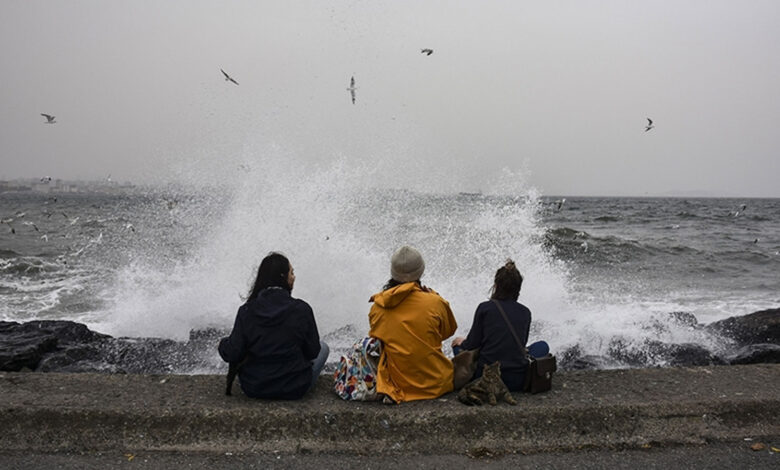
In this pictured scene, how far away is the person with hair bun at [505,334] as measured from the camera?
368cm

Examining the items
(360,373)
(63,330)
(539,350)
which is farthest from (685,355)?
(63,330)

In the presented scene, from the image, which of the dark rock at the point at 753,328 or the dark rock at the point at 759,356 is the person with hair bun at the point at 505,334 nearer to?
the dark rock at the point at 759,356

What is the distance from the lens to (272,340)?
3.50 meters

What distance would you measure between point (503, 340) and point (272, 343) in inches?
57.4

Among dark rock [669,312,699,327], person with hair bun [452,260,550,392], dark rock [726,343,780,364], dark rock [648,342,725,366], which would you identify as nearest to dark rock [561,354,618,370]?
dark rock [648,342,725,366]

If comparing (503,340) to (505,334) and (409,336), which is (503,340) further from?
(409,336)

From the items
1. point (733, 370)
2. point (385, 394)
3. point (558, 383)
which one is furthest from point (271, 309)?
point (733, 370)

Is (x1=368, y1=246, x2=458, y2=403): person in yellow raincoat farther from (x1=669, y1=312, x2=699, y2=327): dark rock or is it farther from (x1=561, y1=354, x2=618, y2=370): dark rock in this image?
(x1=669, y1=312, x2=699, y2=327): dark rock

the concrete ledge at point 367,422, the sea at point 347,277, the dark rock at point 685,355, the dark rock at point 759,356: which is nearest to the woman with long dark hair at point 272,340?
the concrete ledge at point 367,422

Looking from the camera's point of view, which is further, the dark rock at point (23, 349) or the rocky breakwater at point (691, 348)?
the rocky breakwater at point (691, 348)

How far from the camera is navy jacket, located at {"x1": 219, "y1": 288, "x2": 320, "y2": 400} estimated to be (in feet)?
11.4

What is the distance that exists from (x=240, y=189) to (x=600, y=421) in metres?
8.34

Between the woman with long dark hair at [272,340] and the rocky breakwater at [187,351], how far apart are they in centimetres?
254

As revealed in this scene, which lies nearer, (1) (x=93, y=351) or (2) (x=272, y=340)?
(2) (x=272, y=340)
